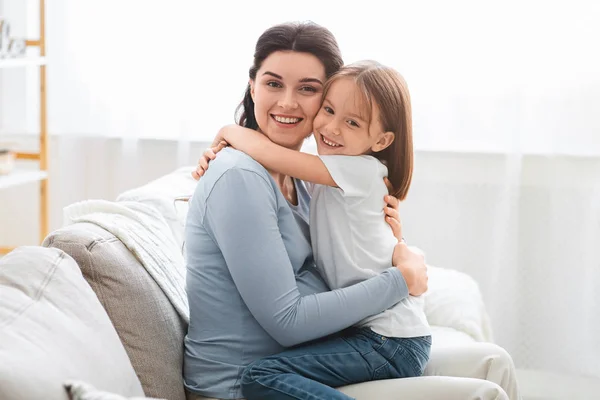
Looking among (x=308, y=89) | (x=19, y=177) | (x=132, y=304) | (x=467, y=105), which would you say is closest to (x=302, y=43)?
(x=308, y=89)

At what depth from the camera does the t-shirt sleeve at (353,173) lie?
162cm

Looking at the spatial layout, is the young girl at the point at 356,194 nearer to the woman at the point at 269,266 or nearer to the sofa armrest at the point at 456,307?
the woman at the point at 269,266

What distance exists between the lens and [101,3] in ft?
10.3

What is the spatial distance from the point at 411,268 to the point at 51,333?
2.41ft

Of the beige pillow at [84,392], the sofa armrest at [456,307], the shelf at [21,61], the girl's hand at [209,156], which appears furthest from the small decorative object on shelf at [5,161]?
the beige pillow at [84,392]

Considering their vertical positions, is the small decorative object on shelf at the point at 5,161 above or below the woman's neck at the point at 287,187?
below

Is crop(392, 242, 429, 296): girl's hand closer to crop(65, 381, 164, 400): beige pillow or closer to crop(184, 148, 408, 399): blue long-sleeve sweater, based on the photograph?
crop(184, 148, 408, 399): blue long-sleeve sweater

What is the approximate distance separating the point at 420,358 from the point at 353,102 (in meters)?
0.53

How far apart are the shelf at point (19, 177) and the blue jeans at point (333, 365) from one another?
1.67 metres

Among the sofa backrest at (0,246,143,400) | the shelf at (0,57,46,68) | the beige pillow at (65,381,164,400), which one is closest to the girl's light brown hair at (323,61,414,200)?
the sofa backrest at (0,246,143,400)

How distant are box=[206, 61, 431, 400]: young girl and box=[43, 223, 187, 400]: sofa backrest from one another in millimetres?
220

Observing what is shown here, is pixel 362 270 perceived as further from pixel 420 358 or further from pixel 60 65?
pixel 60 65

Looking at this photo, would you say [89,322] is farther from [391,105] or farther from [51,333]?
[391,105]

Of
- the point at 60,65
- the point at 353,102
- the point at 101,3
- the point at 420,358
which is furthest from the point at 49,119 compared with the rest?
the point at 420,358
